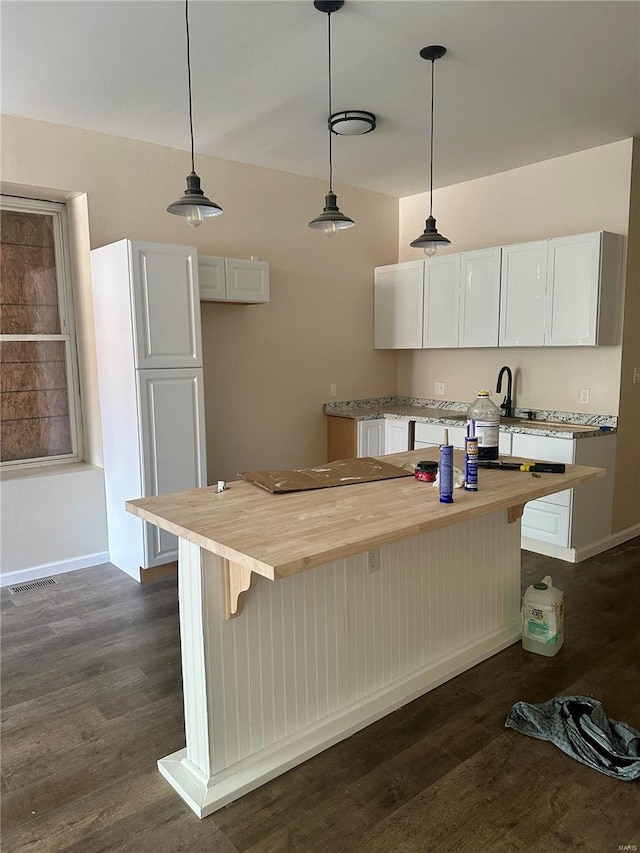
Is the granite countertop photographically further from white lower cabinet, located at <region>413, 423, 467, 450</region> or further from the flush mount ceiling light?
the flush mount ceiling light

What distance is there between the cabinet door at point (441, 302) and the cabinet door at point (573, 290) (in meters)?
0.82

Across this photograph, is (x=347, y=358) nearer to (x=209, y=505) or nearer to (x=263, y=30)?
(x=263, y=30)

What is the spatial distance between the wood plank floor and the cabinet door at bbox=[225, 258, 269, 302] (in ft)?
7.51

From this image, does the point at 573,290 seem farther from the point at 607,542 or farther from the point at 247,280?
the point at 247,280

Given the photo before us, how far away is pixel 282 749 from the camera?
209 centimetres

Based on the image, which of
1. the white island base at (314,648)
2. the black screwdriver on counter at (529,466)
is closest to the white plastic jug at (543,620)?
the white island base at (314,648)

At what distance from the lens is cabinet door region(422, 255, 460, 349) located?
4789mm

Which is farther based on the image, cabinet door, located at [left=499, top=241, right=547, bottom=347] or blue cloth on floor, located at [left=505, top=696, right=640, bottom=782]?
cabinet door, located at [left=499, top=241, right=547, bottom=347]

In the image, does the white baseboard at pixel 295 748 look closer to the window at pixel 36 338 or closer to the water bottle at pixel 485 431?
the water bottle at pixel 485 431

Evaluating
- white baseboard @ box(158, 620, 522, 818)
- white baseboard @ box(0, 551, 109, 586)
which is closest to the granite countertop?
white baseboard @ box(158, 620, 522, 818)

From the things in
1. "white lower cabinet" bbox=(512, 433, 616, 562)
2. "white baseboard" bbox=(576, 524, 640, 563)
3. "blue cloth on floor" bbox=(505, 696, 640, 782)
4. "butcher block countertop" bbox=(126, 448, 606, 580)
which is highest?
"butcher block countertop" bbox=(126, 448, 606, 580)

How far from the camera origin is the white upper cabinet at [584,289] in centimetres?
388

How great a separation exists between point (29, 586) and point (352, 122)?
3416 millimetres

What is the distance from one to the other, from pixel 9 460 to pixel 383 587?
9.10ft
